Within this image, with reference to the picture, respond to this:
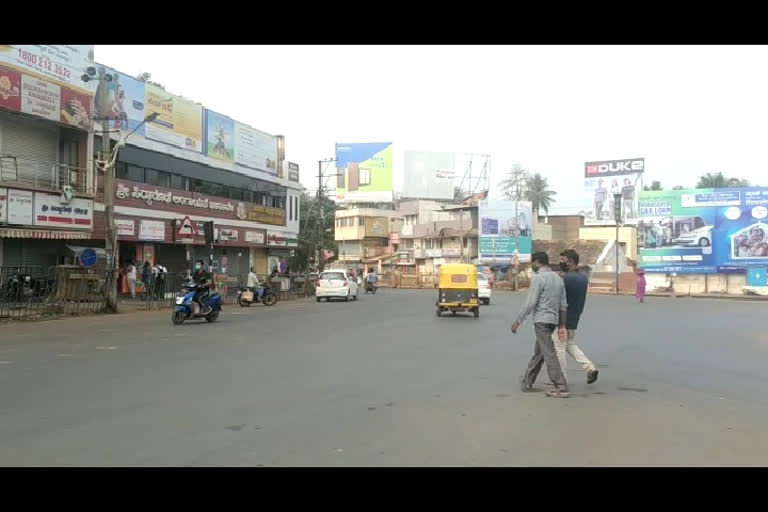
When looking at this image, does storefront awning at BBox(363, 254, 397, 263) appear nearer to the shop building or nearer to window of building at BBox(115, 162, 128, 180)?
window of building at BBox(115, 162, 128, 180)

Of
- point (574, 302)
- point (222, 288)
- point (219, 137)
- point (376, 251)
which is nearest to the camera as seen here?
point (574, 302)

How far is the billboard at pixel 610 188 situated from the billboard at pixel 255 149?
35.0 m

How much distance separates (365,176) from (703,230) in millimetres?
36095

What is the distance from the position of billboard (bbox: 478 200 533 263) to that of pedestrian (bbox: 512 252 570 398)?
176 ft


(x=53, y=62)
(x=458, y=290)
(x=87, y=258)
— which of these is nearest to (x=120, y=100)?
(x=53, y=62)

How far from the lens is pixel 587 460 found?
5.19m

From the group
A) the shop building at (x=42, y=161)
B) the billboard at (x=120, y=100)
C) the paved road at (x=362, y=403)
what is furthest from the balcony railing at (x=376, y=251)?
the paved road at (x=362, y=403)

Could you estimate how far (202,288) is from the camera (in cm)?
1758

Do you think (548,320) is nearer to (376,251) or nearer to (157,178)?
(157,178)

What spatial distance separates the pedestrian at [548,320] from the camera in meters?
7.98

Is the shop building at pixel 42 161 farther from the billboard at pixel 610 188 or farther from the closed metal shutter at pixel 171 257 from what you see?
the billboard at pixel 610 188

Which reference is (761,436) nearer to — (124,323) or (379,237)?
(124,323)

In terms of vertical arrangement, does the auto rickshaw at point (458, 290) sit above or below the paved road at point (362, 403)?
above

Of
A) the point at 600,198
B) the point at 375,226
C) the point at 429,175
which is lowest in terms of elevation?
the point at 375,226
